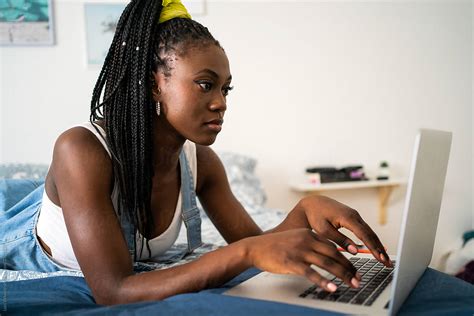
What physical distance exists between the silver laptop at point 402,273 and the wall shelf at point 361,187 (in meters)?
1.84

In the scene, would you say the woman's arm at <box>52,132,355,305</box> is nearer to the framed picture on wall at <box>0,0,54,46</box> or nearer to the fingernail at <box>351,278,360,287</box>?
the fingernail at <box>351,278,360,287</box>

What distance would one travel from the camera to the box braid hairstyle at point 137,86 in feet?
3.14

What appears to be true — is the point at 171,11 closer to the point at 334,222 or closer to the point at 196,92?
the point at 196,92

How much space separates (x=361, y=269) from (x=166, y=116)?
1.58 feet

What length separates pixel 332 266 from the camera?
66cm

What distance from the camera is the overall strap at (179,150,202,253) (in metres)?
1.12

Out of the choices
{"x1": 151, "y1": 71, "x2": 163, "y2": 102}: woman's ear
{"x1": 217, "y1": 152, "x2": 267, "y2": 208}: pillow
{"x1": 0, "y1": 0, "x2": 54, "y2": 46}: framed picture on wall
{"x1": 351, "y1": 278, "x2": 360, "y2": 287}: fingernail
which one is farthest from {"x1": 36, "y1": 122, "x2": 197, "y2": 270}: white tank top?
{"x1": 0, "y1": 0, "x2": 54, "y2": 46}: framed picture on wall

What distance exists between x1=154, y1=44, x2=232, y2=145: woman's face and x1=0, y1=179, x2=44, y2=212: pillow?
626 millimetres

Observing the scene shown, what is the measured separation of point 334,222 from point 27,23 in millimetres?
2023

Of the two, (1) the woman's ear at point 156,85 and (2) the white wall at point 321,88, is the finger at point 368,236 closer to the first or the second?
(1) the woman's ear at point 156,85

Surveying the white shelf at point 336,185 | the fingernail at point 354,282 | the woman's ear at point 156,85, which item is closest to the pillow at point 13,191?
the woman's ear at point 156,85

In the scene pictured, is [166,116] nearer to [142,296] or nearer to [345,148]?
[142,296]

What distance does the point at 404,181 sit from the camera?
293 centimetres

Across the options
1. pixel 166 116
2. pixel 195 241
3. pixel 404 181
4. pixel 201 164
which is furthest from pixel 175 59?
pixel 404 181
